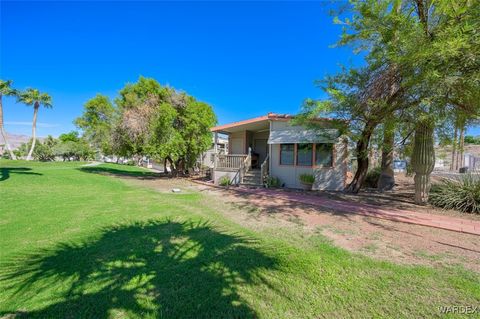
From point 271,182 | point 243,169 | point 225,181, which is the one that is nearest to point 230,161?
point 243,169

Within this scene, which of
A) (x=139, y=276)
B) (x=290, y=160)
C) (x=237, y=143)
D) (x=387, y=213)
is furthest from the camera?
(x=237, y=143)

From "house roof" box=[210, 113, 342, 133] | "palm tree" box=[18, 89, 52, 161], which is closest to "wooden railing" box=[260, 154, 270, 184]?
Answer: "house roof" box=[210, 113, 342, 133]

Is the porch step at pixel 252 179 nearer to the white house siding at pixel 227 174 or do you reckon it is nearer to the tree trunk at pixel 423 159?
the white house siding at pixel 227 174

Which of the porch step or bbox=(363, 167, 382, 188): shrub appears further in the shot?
the porch step

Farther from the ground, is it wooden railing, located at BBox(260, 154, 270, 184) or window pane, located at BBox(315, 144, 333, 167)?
window pane, located at BBox(315, 144, 333, 167)

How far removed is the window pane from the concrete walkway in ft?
10.7

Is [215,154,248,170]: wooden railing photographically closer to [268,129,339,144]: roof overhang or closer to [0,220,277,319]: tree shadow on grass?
[268,129,339,144]: roof overhang

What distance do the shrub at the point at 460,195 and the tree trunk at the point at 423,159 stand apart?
370mm

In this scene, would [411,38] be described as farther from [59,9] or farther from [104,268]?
[59,9]

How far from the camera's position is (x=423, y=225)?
221 inches

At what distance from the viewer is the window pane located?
38.3 ft

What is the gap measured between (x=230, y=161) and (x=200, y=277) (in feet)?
34.8

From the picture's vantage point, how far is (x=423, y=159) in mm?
7379

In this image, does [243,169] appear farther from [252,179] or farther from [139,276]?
[139,276]
